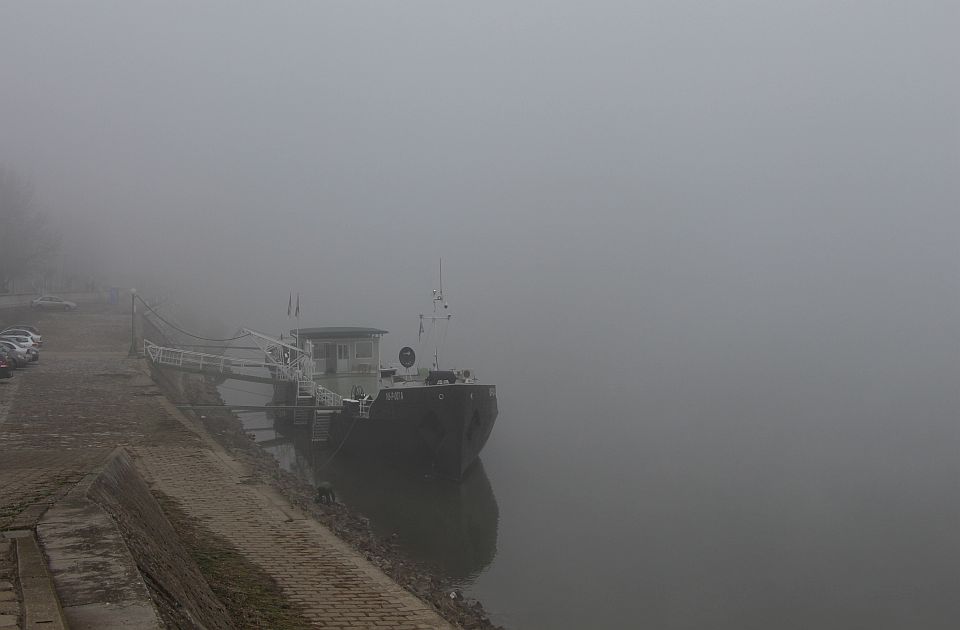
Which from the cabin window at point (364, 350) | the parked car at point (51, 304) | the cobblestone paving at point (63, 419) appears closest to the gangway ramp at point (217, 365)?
the cobblestone paving at point (63, 419)

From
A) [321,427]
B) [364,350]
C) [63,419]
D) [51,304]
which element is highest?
[51,304]

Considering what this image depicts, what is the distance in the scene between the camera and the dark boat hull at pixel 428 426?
96.0 ft

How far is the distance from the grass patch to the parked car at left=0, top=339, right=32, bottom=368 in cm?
2406

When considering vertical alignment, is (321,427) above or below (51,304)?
below

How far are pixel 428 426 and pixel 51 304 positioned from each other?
49.6 m

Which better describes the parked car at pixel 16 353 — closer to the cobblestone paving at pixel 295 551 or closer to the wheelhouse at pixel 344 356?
the wheelhouse at pixel 344 356

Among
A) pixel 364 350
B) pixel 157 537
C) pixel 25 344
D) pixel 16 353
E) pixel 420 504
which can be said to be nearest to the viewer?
pixel 157 537

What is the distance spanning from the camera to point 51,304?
67562 mm

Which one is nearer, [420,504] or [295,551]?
[295,551]

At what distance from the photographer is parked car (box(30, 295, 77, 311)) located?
219 ft

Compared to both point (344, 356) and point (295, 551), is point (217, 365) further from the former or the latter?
point (295, 551)

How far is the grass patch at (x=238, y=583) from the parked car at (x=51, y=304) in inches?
2399

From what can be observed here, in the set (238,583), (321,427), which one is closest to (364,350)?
(321,427)

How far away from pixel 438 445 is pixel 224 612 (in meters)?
21.3
